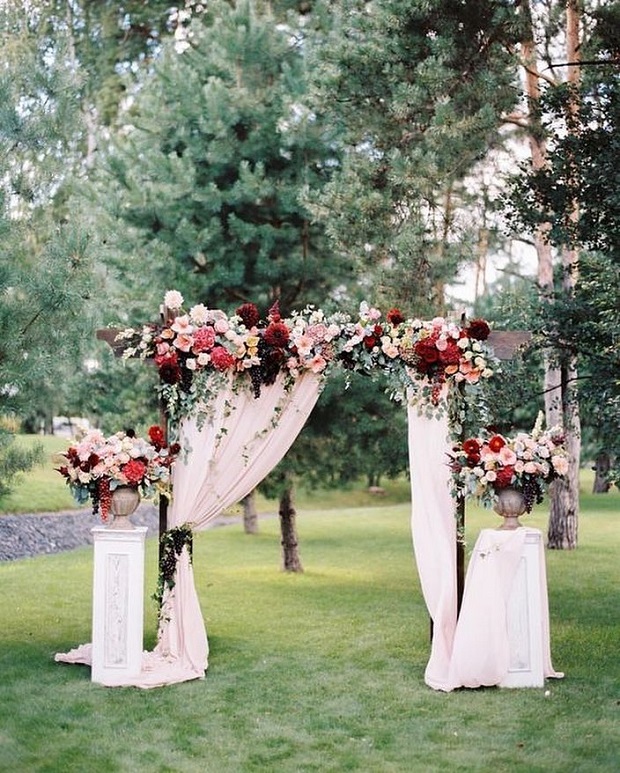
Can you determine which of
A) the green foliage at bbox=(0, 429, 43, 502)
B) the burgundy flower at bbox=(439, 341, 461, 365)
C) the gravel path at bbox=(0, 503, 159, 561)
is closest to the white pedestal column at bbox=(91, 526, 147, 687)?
the green foliage at bbox=(0, 429, 43, 502)

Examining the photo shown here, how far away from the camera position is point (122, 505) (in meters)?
6.25

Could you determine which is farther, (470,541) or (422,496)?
(470,541)

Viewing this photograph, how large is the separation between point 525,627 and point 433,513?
91 cm

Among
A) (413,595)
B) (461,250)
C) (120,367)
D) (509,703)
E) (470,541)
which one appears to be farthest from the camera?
(470,541)

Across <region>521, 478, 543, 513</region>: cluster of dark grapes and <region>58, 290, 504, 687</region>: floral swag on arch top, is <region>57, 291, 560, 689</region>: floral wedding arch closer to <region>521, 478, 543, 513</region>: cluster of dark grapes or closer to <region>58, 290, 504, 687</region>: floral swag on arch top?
<region>58, 290, 504, 687</region>: floral swag on arch top

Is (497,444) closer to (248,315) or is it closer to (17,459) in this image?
(248,315)

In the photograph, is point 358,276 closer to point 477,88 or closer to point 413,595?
point 477,88

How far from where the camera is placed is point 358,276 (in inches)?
423

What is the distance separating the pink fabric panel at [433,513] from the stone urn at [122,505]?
1.79 meters

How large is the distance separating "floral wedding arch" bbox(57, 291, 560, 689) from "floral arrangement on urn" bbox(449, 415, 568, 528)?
0.65ft

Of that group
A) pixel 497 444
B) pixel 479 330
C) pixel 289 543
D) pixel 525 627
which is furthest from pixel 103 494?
pixel 289 543

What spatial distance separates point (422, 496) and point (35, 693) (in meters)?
2.68

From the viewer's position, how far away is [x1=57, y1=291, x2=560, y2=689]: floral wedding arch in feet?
21.0

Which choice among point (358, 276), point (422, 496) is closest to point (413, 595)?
point (358, 276)
